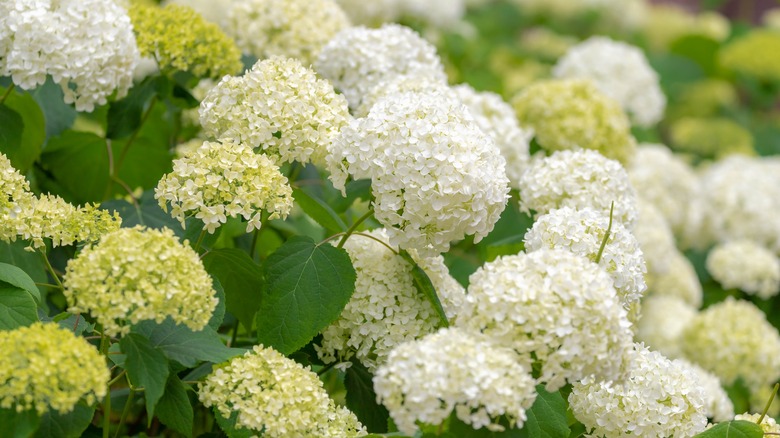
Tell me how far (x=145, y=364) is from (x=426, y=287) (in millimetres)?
573

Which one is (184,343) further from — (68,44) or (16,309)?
(68,44)

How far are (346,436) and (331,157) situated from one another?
20.5 inches

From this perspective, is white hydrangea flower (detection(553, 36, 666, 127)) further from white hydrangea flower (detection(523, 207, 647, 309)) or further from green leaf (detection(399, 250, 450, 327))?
green leaf (detection(399, 250, 450, 327))

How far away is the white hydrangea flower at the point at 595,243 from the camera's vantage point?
6.16 feet

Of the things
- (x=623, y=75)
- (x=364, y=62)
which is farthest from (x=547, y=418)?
(x=623, y=75)

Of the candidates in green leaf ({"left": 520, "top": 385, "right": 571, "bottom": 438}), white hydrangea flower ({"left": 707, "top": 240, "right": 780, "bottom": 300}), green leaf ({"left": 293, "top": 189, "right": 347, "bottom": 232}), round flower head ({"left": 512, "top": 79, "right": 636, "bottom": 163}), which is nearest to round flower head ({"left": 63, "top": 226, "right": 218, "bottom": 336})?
green leaf ({"left": 293, "top": 189, "right": 347, "bottom": 232})

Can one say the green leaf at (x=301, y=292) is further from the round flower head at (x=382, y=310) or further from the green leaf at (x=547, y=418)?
the green leaf at (x=547, y=418)

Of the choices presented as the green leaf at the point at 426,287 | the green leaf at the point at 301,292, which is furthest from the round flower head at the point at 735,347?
the green leaf at the point at 301,292

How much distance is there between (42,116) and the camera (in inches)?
92.2

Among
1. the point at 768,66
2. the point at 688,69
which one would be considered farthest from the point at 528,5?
the point at 768,66

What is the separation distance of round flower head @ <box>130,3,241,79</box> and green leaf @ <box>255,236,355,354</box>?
56cm

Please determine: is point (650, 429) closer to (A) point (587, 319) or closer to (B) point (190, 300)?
(A) point (587, 319)

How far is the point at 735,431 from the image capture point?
5.80 feet

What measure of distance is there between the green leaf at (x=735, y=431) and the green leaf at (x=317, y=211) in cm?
81
